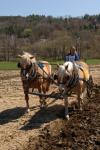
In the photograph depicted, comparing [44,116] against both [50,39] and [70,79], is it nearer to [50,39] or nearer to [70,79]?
[70,79]

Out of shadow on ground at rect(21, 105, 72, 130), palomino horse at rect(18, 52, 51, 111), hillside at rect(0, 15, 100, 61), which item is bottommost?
hillside at rect(0, 15, 100, 61)

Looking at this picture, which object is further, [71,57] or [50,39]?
[50,39]

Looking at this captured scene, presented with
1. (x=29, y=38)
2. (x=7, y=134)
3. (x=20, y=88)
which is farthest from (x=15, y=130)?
(x=29, y=38)

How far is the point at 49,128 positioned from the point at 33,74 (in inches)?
75.0

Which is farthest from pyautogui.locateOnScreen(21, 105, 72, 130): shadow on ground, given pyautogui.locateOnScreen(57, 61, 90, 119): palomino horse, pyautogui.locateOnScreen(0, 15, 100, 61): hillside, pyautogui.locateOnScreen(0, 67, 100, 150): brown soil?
pyautogui.locateOnScreen(0, 15, 100, 61): hillside

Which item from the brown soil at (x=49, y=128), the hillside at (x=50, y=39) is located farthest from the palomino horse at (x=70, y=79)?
the hillside at (x=50, y=39)

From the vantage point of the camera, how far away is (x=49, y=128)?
9281 millimetres

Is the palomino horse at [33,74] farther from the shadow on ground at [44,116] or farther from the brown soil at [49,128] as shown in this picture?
the brown soil at [49,128]

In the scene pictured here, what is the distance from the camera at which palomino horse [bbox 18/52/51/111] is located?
10305mm

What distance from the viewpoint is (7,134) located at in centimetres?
912

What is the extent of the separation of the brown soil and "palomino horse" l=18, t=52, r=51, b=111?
2.38 feet

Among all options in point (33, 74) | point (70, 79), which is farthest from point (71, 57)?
point (70, 79)

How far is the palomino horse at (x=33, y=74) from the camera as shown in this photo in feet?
33.8

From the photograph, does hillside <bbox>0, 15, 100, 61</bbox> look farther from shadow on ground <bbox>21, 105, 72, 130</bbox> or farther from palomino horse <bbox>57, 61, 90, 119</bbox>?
palomino horse <bbox>57, 61, 90, 119</bbox>
